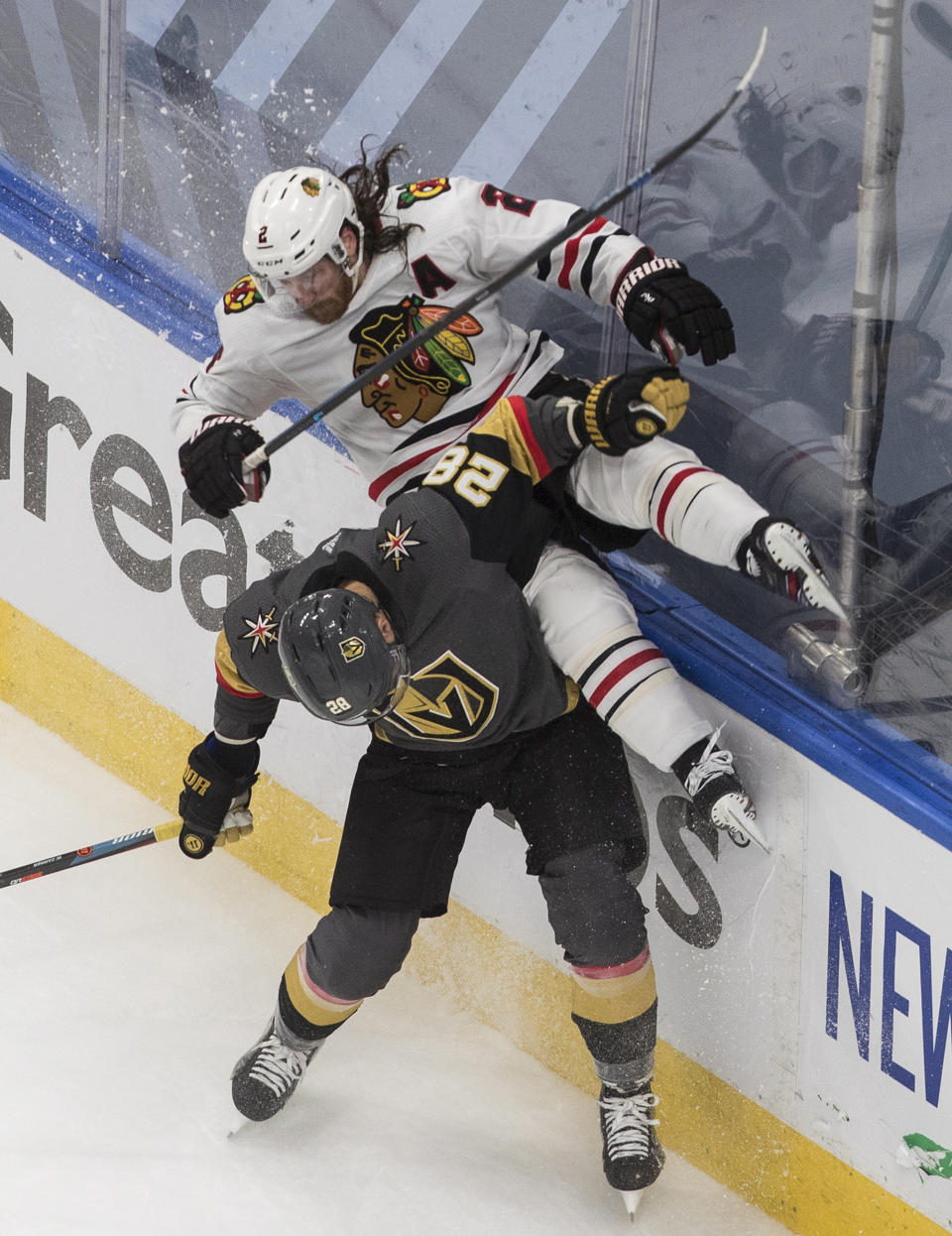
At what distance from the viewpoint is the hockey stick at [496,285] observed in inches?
86.4

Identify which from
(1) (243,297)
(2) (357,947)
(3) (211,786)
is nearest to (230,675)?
(3) (211,786)

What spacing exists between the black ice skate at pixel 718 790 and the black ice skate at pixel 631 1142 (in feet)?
1.51

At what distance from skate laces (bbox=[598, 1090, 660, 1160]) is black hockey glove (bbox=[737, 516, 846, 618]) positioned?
87 centimetres

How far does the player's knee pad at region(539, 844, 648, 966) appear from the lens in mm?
2518

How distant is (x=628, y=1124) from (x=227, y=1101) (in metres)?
0.67

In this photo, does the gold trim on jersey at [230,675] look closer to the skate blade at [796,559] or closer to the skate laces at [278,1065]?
the skate laces at [278,1065]

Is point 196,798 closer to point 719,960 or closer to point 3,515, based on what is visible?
point 719,960

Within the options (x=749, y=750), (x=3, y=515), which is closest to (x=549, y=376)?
(x=749, y=750)

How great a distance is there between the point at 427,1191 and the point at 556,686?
0.83m

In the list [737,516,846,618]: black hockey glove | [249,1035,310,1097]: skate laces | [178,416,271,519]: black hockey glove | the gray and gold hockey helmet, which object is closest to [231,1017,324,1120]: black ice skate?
[249,1035,310,1097]: skate laces

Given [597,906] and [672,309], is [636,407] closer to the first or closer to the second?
[672,309]

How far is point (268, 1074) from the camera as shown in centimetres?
279

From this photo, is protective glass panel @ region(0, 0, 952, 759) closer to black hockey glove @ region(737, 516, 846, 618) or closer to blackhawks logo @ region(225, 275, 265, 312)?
black hockey glove @ region(737, 516, 846, 618)

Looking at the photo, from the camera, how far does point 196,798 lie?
9.04 ft
